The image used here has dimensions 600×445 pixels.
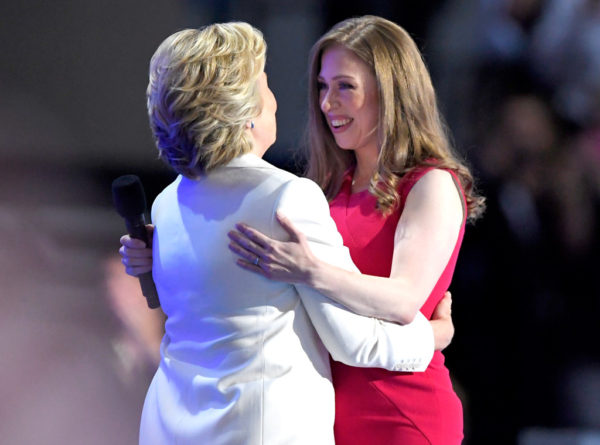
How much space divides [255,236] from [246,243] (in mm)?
21

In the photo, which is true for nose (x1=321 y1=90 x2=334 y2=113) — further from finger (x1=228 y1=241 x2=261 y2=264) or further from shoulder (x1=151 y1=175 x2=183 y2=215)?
finger (x1=228 y1=241 x2=261 y2=264)

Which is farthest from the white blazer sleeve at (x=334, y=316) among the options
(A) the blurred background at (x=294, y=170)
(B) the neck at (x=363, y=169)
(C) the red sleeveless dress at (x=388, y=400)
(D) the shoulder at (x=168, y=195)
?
(A) the blurred background at (x=294, y=170)

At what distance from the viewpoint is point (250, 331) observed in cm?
132

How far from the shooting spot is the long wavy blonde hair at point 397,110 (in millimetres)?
1784

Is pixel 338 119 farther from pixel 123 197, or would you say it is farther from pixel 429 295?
pixel 123 197

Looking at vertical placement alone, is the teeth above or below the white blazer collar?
below

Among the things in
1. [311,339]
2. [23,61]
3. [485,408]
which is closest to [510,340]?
[485,408]

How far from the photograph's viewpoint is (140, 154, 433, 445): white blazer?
1.32 metres

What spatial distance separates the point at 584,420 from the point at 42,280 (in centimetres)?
209

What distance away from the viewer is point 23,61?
2.55 metres

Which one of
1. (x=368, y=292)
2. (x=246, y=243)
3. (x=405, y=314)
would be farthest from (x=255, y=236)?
(x=405, y=314)

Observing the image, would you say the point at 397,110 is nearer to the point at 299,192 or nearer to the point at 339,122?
the point at 339,122

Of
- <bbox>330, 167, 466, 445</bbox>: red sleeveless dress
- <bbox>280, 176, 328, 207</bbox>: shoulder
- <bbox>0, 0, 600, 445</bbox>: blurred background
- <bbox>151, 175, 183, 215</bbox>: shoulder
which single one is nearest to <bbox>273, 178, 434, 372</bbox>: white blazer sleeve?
<bbox>280, 176, 328, 207</bbox>: shoulder

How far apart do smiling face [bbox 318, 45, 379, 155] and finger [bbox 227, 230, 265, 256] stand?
0.68 metres
